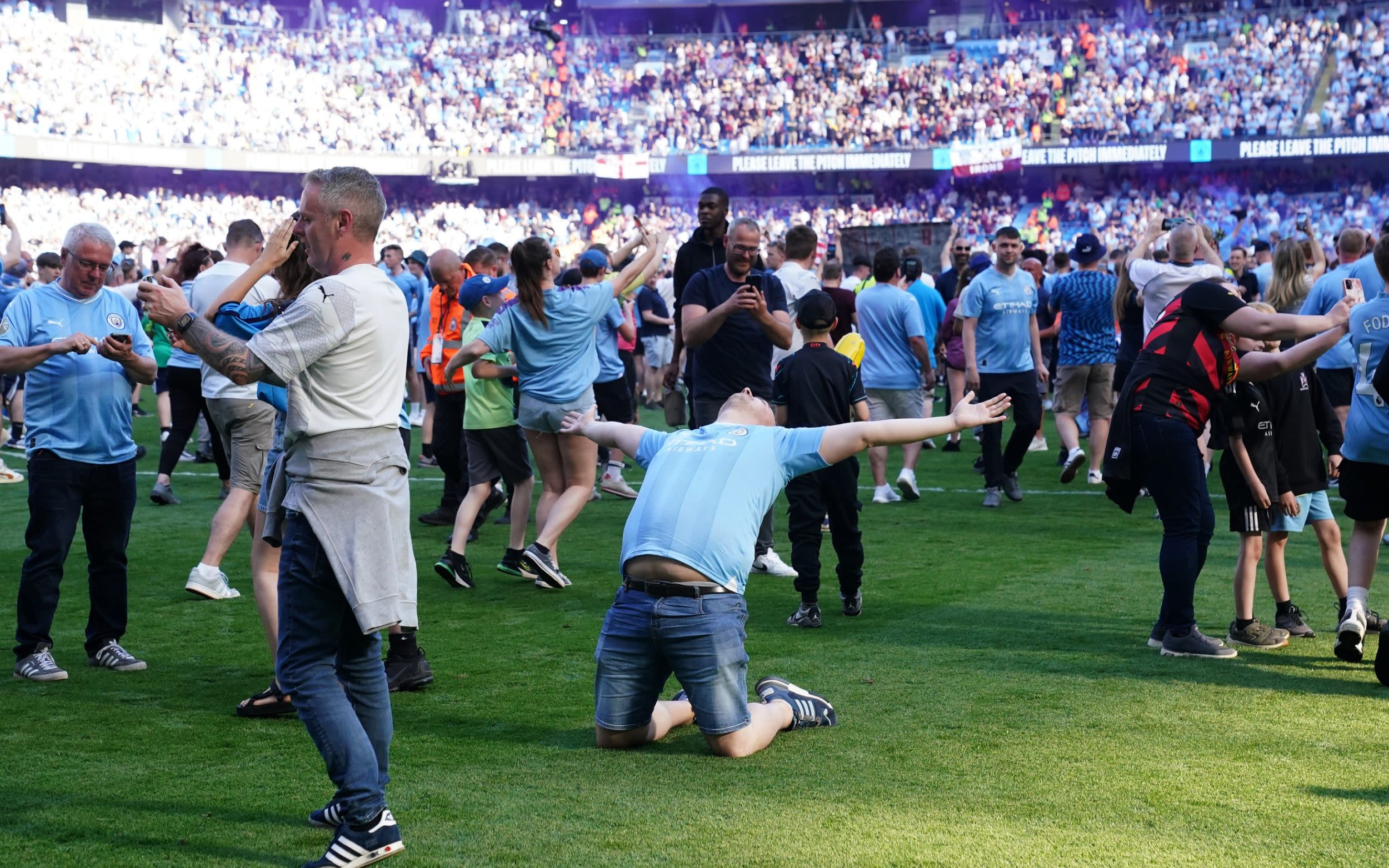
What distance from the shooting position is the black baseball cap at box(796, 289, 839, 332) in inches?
290

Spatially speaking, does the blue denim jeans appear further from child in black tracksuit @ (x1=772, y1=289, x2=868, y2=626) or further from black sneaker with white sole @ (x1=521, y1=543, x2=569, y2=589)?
black sneaker with white sole @ (x1=521, y1=543, x2=569, y2=589)

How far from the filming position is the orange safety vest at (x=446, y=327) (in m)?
9.65

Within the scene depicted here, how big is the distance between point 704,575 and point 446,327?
5710mm

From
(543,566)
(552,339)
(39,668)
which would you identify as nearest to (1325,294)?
(552,339)

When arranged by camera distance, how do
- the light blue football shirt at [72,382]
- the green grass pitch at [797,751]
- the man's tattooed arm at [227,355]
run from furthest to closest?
the light blue football shirt at [72,382], the green grass pitch at [797,751], the man's tattooed arm at [227,355]

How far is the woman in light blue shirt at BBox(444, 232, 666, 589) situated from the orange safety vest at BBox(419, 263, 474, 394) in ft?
5.51

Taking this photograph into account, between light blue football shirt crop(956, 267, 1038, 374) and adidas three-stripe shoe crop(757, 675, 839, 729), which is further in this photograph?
light blue football shirt crop(956, 267, 1038, 374)

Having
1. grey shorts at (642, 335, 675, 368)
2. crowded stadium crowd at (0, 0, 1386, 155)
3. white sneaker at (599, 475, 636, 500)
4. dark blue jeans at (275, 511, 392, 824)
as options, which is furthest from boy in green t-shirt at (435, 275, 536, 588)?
crowded stadium crowd at (0, 0, 1386, 155)

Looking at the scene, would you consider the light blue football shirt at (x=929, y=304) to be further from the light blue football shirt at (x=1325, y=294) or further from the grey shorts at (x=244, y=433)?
the grey shorts at (x=244, y=433)

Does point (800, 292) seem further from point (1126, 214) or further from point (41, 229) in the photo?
point (41, 229)

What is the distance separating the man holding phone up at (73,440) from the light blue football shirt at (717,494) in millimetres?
2337

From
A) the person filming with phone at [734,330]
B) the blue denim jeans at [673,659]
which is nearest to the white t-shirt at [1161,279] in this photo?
the person filming with phone at [734,330]

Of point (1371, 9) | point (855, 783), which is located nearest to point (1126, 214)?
point (1371, 9)

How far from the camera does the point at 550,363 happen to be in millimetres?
7918
